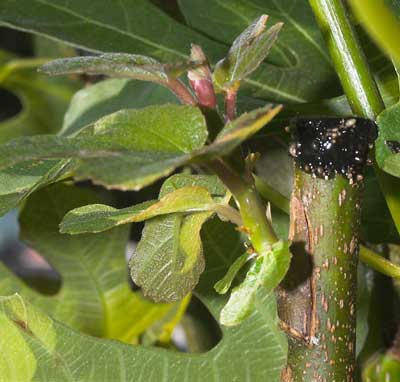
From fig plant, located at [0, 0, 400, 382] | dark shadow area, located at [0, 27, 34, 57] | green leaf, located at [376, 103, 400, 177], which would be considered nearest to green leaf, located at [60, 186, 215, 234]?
fig plant, located at [0, 0, 400, 382]

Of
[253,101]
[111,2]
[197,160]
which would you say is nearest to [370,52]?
[253,101]

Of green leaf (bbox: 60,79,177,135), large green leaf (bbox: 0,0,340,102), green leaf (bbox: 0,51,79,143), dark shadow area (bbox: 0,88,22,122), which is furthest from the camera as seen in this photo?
dark shadow area (bbox: 0,88,22,122)

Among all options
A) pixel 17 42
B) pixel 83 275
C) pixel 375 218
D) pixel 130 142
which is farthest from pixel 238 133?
pixel 17 42

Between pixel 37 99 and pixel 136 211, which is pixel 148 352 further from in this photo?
pixel 37 99

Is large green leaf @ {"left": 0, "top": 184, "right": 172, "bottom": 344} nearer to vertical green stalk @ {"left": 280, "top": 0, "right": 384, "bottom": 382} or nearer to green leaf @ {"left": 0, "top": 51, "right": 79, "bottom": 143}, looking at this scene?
vertical green stalk @ {"left": 280, "top": 0, "right": 384, "bottom": 382}

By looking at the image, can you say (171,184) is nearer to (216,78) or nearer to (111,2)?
(216,78)

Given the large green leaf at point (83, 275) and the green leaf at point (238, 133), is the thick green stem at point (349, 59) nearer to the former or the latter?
the green leaf at point (238, 133)
